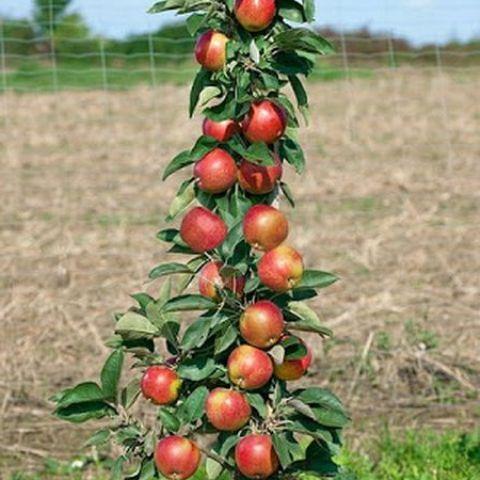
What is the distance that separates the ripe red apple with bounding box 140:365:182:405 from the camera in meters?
2.31

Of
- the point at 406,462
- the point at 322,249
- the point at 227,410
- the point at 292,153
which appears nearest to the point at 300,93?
the point at 292,153

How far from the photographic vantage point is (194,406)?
228 cm

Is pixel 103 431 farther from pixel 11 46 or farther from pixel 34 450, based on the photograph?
pixel 11 46

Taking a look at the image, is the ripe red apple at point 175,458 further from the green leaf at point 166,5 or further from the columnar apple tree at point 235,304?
the green leaf at point 166,5

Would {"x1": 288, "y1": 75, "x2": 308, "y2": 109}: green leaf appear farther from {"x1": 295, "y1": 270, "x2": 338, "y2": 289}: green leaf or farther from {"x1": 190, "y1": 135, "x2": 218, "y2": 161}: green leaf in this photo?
{"x1": 295, "y1": 270, "x2": 338, "y2": 289}: green leaf

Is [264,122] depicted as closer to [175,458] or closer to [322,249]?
[175,458]

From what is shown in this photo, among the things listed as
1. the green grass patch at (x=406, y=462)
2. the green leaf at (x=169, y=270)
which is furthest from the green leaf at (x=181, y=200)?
the green grass patch at (x=406, y=462)

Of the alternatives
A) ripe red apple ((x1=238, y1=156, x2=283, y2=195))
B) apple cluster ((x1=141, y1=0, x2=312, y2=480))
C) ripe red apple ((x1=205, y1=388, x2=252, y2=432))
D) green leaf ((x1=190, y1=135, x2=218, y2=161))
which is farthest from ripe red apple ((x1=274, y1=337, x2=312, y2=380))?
green leaf ((x1=190, y1=135, x2=218, y2=161))

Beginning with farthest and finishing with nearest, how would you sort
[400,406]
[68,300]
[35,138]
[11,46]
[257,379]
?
[11,46]
[35,138]
[68,300]
[400,406]
[257,379]

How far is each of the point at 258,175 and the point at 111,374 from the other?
1.56 ft

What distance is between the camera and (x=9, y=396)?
440 centimetres

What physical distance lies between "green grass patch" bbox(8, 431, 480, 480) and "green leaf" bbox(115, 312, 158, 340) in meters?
1.19

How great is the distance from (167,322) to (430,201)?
5905 millimetres

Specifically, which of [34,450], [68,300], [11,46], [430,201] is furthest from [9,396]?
[11,46]
